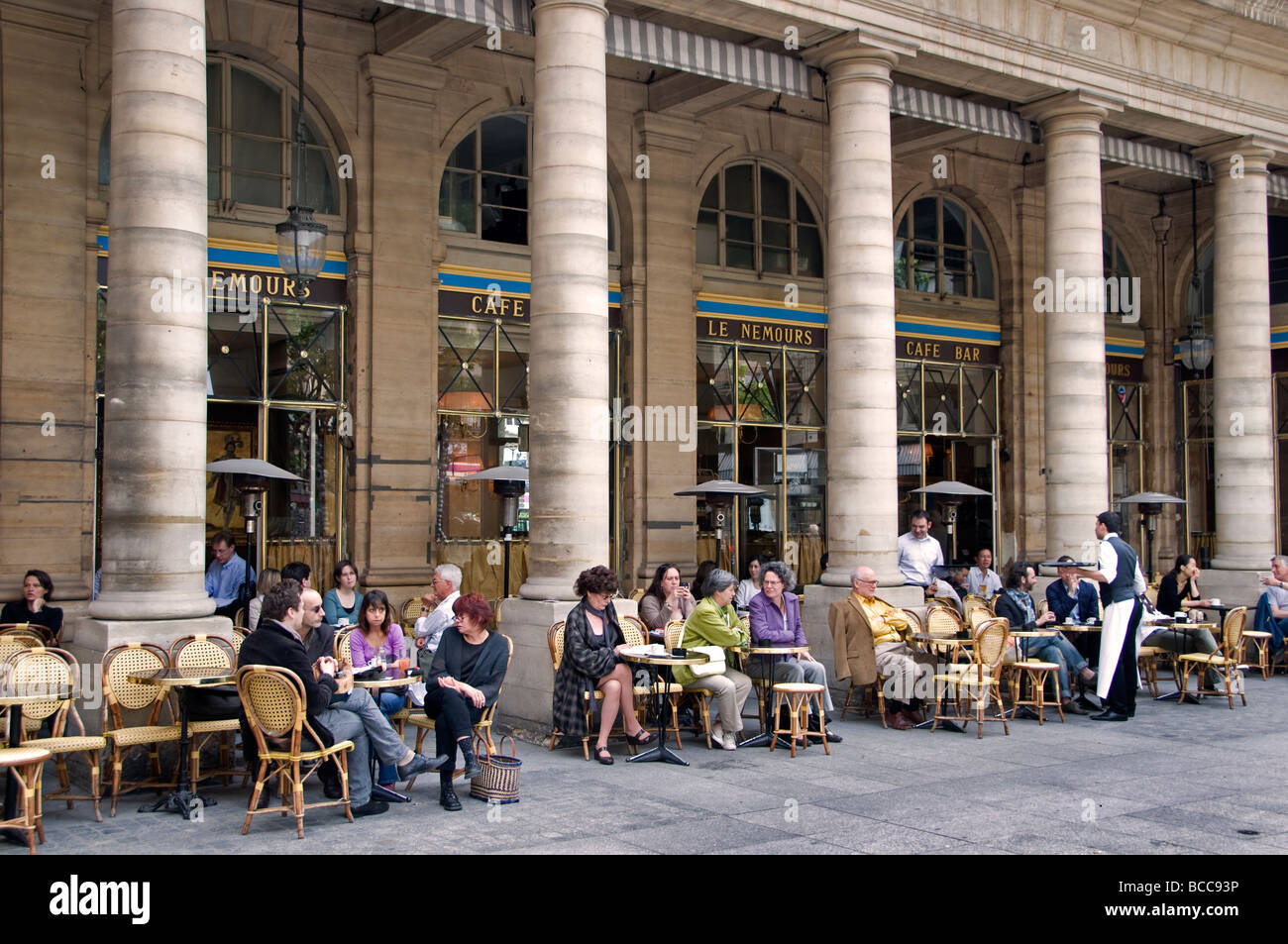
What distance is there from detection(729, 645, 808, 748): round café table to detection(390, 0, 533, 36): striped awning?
21.0 feet

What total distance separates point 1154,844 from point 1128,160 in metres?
13.7

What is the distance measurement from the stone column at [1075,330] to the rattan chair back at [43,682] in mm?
11803

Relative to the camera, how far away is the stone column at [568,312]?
11750mm

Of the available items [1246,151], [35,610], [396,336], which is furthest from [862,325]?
[35,610]

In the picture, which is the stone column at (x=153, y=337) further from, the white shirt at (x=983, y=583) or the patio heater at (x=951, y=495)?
the patio heater at (x=951, y=495)

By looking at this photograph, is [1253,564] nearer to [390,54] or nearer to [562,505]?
[562,505]

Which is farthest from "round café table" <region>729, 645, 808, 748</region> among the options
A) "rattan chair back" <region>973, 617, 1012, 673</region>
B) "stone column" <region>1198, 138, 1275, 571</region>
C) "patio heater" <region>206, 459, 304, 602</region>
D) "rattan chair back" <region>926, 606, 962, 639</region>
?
"stone column" <region>1198, 138, 1275, 571</region>

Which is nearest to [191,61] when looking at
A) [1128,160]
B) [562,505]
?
[562,505]

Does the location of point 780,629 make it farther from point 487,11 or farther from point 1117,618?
point 487,11

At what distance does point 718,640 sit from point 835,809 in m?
2.60

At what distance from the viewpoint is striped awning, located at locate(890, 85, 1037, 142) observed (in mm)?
16422

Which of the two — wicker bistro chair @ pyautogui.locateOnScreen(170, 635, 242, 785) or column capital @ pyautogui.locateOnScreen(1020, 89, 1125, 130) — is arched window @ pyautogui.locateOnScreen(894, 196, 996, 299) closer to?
column capital @ pyautogui.locateOnScreen(1020, 89, 1125, 130)

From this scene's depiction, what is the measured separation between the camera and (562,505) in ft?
38.6

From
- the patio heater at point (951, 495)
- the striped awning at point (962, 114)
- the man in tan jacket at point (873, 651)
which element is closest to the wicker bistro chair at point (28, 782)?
the man in tan jacket at point (873, 651)
